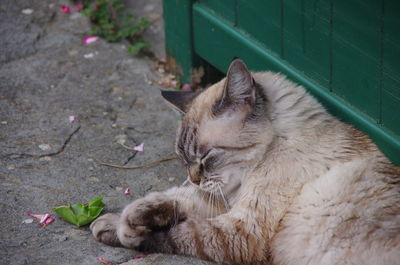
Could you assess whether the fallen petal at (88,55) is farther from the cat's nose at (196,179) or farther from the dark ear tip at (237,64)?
the dark ear tip at (237,64)

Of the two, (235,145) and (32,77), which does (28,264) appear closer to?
(235,145)

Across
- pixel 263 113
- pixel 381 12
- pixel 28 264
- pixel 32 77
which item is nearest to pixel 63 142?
pixel 32 77

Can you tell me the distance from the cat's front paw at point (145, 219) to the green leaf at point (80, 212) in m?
0.30

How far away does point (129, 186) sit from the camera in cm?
420

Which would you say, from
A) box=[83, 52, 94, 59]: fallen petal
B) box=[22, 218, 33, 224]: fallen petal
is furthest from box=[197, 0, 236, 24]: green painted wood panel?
box=[22, 218, 33, 224]: fallen petal

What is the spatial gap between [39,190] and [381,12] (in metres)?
2.33

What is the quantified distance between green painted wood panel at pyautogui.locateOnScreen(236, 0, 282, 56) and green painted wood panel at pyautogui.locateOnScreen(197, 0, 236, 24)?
0.07 metres

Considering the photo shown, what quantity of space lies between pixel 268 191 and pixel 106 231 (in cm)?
95

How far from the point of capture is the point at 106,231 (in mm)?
3594

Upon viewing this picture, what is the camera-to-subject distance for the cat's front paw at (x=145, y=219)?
3471 mm

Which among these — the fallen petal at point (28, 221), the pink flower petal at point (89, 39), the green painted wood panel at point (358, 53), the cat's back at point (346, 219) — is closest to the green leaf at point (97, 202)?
the fallen petal at point (28, 221)

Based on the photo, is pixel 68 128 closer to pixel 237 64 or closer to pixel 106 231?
pixel 106 231

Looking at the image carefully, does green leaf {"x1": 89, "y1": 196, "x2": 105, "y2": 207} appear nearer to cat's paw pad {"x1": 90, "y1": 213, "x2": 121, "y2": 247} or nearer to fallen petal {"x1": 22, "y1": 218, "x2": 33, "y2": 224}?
cat's paw pad {"x1": 90, "y1": 213, "x2": 121, "y2": 247}

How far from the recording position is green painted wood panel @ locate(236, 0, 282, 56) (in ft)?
13.5
